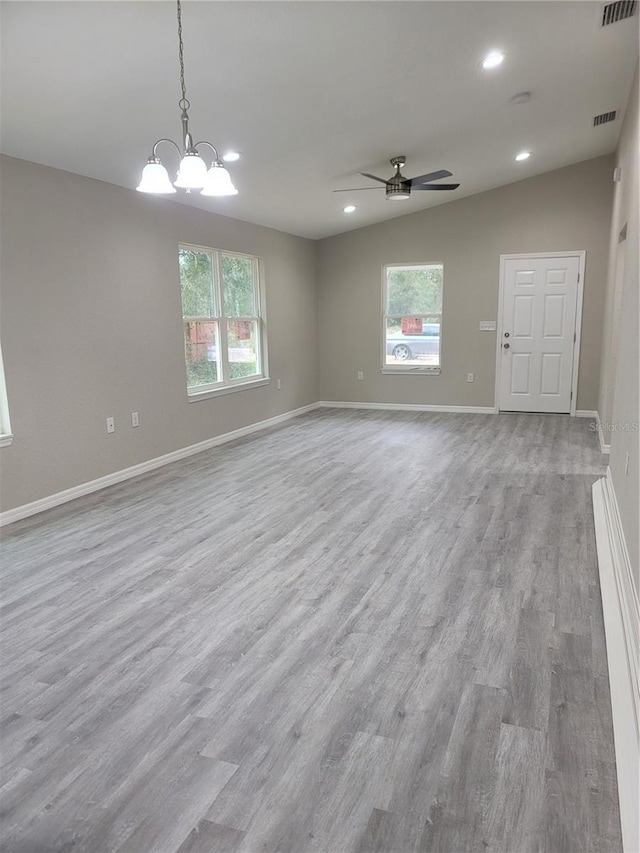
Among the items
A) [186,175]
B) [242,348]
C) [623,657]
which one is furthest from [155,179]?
[242,348]

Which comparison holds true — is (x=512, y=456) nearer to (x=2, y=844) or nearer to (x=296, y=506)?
(x=296, y=506)

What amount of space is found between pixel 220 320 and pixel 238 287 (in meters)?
0.65

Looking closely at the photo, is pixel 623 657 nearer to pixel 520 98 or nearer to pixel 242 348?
pixel 520 98

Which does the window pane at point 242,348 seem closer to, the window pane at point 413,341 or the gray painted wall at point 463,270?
the gray painted wall at point 463,270

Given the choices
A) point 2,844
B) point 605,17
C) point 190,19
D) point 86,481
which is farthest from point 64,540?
point 605,17

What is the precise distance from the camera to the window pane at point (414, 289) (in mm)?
7762

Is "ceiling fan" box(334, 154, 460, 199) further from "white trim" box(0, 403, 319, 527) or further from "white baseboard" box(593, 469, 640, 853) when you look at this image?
"white baseboard" box(593, 469, 640, 853)

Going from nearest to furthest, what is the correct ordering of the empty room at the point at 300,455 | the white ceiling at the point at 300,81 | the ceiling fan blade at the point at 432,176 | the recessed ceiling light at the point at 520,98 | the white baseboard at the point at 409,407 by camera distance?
the empty room at the point at 300,455, the white ceiling at the point at 300,81, the recessed ceiling light at the point at 520,98, the ceiling fan blade at the point at 432,176, the white baseboard at the point at 409,407

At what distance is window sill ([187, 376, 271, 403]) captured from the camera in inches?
224

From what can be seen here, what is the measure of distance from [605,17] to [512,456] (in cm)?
339

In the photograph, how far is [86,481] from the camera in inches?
174

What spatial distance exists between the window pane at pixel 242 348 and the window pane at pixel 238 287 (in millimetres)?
128

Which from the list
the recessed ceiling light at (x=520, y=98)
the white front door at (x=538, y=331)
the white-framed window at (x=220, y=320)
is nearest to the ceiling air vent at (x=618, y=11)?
the recessed ceiling light at (x=520, y=98)

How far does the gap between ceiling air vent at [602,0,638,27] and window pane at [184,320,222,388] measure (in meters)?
4.02
